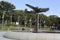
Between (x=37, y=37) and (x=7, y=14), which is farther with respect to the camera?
(x=7, y=14)

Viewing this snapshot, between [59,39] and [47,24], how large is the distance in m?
89.3

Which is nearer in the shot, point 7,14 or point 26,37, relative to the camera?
point 26,37

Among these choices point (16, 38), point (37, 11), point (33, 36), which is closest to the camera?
point (33, 36)

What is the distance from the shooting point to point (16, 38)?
2042cm

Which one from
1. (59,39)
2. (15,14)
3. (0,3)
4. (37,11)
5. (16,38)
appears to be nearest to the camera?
(59,39)

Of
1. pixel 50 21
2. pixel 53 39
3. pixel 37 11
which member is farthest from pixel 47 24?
pixel 53 39

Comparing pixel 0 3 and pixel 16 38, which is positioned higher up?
pixel 0 3

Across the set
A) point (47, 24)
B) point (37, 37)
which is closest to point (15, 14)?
point (47, 24)

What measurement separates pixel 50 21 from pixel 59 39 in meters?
91.0

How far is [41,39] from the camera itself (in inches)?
707

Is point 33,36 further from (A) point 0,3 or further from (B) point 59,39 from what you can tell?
(A) point 0,3

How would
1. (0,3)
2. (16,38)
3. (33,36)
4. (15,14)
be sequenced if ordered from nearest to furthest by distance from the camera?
1. (33,36)
2. (16,38)
3. (0,3)
4. (15,14)

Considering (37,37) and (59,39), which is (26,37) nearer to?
(37,37)

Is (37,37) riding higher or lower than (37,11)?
lower
